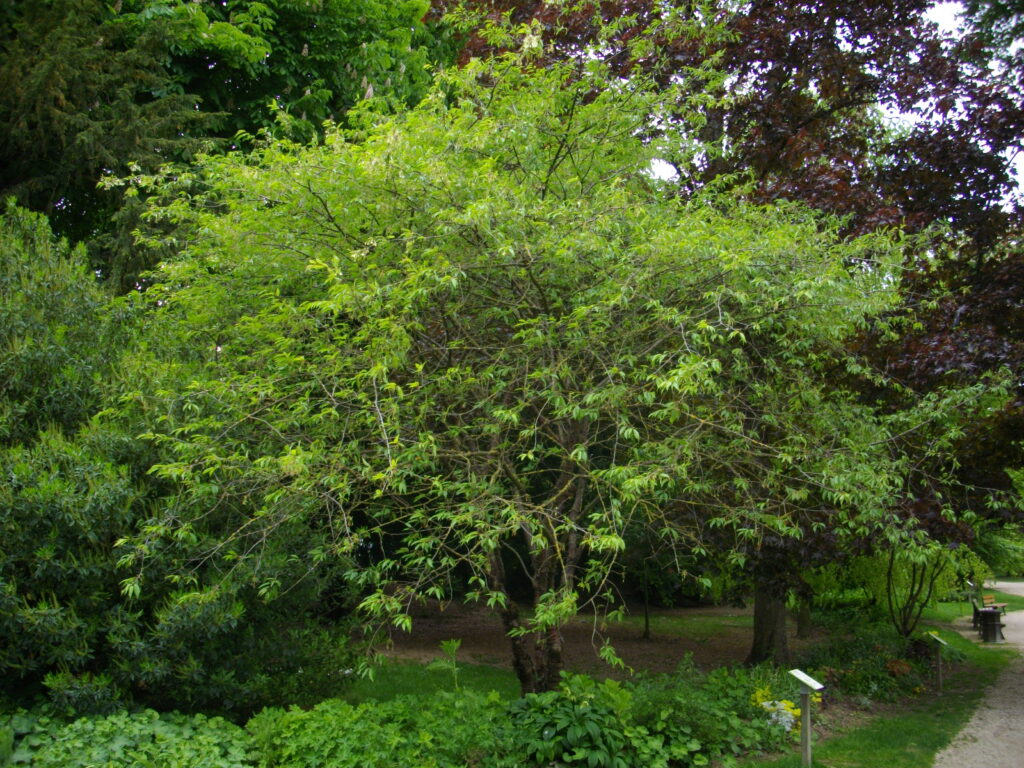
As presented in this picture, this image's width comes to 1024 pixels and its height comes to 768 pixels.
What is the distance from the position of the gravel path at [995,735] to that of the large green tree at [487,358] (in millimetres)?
2484

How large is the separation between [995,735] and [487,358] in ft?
21.2

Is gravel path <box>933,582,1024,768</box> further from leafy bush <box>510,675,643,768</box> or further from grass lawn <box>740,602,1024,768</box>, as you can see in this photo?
leafy bush <box>510,675,643,768</box>

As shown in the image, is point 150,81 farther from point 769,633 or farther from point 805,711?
point 769,633

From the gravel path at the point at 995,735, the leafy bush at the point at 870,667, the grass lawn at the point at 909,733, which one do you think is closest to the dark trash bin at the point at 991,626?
the grass lawn at the point at 909,733

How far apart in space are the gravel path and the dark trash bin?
4634mm

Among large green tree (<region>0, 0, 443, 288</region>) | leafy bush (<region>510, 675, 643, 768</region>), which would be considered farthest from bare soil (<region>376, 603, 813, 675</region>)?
large green tree (<region>0, 0, 443, 288</region>)

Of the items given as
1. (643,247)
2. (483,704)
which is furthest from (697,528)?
(643,247)

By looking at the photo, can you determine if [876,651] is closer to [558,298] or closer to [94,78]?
[558,298]

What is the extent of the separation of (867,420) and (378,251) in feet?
13.2

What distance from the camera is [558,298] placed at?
19.1 feet

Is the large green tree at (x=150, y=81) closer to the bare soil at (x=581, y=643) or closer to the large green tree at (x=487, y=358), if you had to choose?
the large green tree at (x=487, y=358)

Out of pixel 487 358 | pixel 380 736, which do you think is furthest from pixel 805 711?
pixel 487 358

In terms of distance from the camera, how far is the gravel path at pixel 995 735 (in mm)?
7043

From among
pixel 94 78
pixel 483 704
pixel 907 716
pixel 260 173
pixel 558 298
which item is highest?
pixel 94 78
